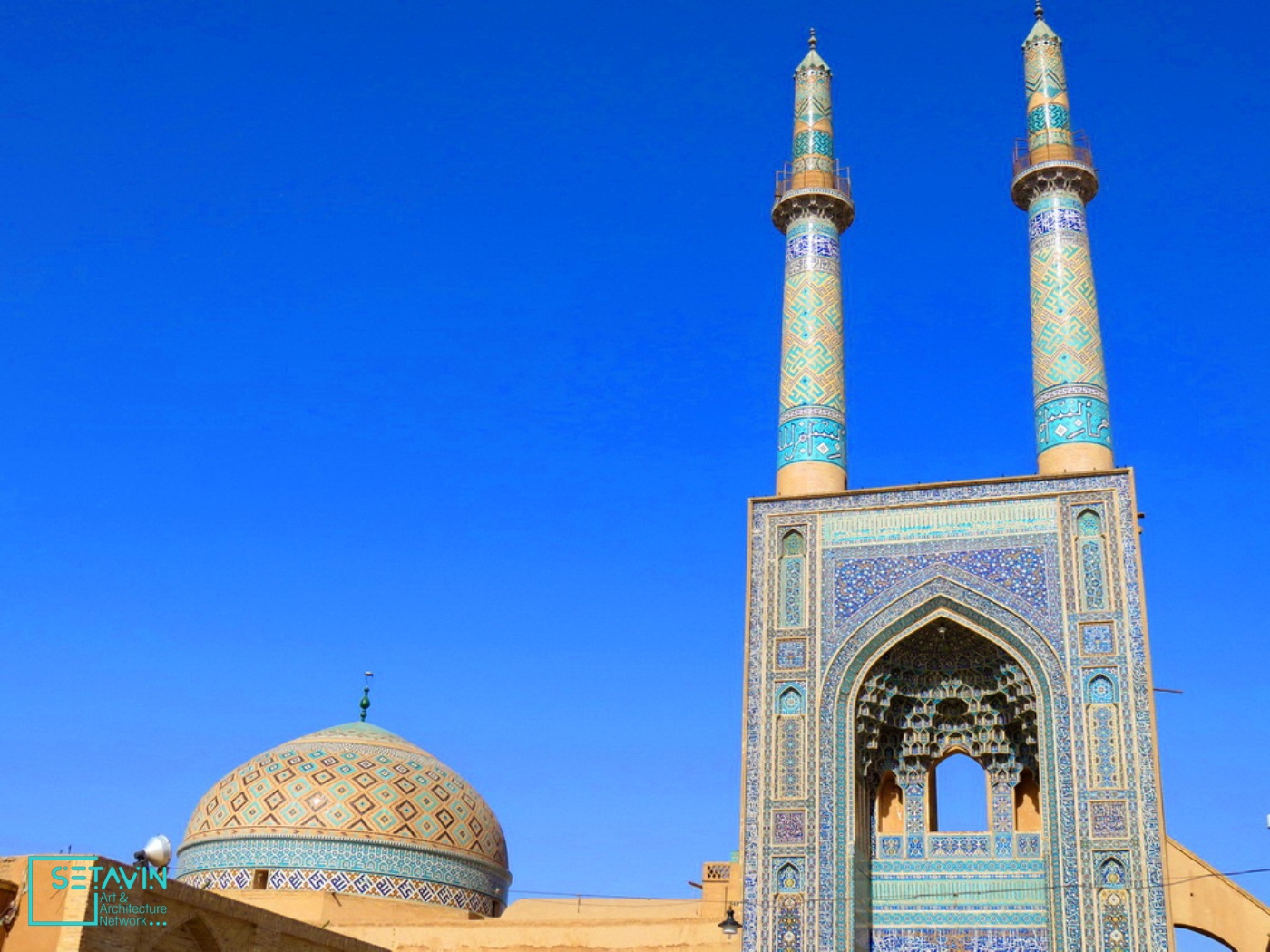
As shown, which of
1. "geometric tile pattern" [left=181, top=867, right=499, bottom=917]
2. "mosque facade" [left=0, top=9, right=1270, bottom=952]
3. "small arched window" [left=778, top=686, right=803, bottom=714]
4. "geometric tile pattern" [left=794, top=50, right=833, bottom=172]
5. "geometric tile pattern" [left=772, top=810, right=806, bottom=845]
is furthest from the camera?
"geometric tile pattern" [left=181, top=867, right=499, bottom=917]

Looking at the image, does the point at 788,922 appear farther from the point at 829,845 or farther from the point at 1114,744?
the point at 1114,744

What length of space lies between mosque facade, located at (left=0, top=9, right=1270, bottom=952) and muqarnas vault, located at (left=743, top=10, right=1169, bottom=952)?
18mm

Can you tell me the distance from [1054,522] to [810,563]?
2.07m

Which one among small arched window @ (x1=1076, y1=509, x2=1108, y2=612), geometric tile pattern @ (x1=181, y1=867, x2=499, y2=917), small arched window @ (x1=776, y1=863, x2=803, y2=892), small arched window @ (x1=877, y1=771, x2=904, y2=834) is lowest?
small arched window @ (x1=776, y1=863, x2=803, y2=892)

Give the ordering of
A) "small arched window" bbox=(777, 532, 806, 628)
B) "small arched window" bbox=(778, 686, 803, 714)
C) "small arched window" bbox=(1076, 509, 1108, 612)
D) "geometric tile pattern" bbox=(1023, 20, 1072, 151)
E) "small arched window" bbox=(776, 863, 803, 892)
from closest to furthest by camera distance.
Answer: "small arched window" bbox=(776, 863, 803, 892)
"small arched window" bbox=(1076, 509, 1108, 612)
"small arched window" bbox=(778, 686, 803, 714)
"small arched window" bbox=(777, 532, 806, 628)
"geometric tile pattern" bbox=(1023, 20, 1072, 151)

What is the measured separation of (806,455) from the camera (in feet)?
43.8

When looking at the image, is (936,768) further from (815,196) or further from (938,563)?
(815,196)

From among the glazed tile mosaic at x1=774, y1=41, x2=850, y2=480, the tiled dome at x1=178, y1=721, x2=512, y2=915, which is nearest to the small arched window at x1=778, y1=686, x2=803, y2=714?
the glazed tile mosaic at x1=774, y1=41, x2=850, y2=480

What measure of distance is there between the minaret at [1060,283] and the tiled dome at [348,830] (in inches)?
351

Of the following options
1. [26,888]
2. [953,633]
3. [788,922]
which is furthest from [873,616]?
[26,888]

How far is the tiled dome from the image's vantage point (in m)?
17.0

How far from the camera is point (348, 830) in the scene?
17125mm

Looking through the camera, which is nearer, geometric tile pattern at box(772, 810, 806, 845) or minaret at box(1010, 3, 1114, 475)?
geometric tile pattern at box(772, 810, 806, 845)

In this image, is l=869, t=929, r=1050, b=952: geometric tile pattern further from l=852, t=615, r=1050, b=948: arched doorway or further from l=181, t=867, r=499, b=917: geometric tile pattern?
l=181, t=867, r=499, b=917: geometric tile pattern
